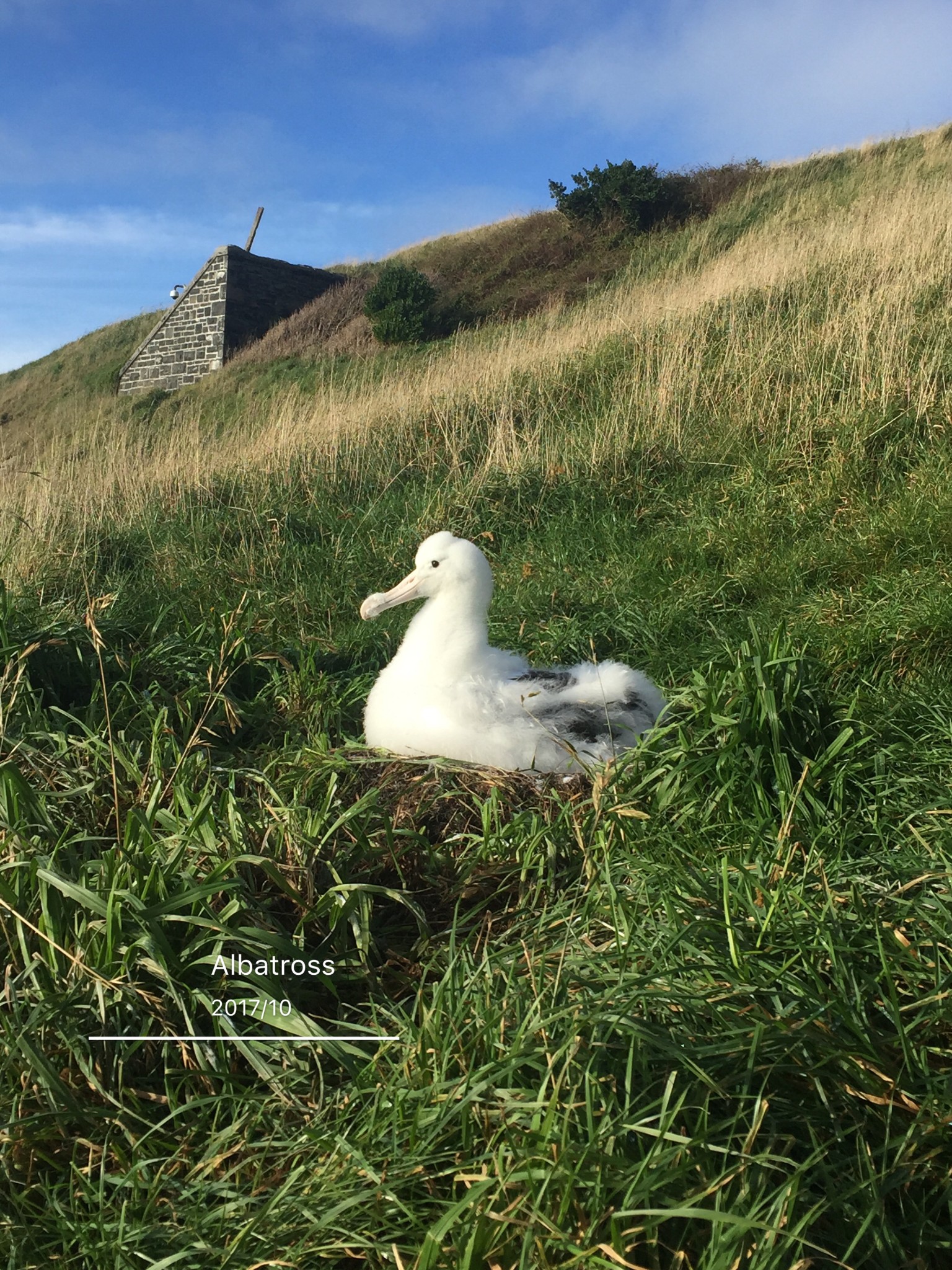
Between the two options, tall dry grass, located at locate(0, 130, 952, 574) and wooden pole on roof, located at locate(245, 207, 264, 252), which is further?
wooden pole on roof, located at locate(245, 207, 264, 252)

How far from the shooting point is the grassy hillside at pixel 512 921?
67.2 inches

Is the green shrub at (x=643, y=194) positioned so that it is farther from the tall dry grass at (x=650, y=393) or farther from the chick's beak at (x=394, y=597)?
the chick's beak at (x=394, y=597)

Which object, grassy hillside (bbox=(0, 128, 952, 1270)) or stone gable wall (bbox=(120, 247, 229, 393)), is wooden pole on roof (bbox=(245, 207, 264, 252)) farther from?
grassy hillside (bbox=(0, 128, 952, 1270))

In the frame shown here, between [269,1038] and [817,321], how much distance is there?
8790 millimetres

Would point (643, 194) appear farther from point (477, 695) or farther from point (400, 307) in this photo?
point (477, 695)

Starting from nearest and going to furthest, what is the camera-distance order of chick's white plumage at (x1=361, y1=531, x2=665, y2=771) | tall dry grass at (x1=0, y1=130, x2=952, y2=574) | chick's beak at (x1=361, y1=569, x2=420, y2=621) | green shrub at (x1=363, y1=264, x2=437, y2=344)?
chick's white plumage at (x1=361, y1=531, x2=665, y2=771) < chick's beak at (x1=361, y1=569, x2=420, y2=621) < tall dry grass at (x1=0, y1=130, x2=952, y2=574) < green shrub at (x1=363, y1=264, x2=437, y2=344)

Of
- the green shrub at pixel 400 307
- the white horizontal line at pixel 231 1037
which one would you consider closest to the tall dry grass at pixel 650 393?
the white horizontal line at pixel 231 1037

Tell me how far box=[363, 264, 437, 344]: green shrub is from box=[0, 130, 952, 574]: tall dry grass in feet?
30.8

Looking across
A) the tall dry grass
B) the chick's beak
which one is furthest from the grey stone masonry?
the chick's beak

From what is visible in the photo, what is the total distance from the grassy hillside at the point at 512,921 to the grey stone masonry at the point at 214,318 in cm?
2258

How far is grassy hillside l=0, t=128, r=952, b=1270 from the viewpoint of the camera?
67.2 inches

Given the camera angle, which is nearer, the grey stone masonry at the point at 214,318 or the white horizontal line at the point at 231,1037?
the white horizontal line at the point at 231,1037

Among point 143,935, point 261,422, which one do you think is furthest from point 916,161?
point 143,935

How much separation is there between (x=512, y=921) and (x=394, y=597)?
1.68m
